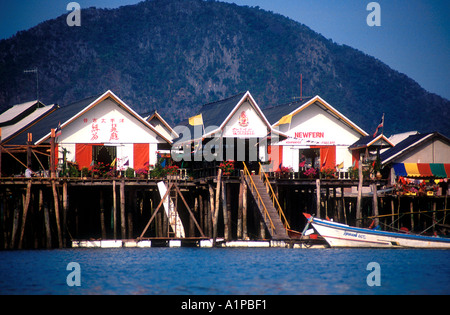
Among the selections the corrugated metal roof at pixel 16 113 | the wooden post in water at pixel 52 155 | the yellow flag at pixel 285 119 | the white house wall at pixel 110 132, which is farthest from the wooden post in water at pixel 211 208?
the corrugated metal roof at pixel 16 113

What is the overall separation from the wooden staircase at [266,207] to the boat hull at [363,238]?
2.23 m

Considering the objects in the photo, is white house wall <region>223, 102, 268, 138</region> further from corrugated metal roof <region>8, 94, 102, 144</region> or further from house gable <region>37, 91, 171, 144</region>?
corrugated metal roof <region>8, 94, 102, 144</region>

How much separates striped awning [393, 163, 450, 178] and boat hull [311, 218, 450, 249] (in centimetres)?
1453

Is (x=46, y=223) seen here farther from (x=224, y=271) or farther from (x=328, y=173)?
(x=328, y=173)

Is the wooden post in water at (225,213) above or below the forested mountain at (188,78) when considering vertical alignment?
below

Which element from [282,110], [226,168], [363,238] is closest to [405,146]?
[282,110]

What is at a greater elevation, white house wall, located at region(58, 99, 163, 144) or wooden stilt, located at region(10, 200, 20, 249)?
white house wall, located at region(58, 99, 163, 144)

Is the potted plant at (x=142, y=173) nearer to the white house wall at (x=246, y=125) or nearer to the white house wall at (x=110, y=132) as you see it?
the white house wall at (x=110, y=132)

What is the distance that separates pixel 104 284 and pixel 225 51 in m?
176

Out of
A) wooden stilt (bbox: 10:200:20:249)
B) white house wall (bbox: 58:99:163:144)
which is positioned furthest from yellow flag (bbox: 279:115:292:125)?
wooden stilt (bbox: 10:200:20:249)

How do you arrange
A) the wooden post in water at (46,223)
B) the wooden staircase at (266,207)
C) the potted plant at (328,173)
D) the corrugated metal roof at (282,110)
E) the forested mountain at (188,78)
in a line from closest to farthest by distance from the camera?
the wooden staircase at (266,207) → the wooden post in water at (46,223) → the potted plant at (328,173) → the corrugated metal roof at (282,110) → the forested mountain at (188,78)

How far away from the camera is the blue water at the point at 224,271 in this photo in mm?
25481

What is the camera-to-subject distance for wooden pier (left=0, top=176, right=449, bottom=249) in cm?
3706

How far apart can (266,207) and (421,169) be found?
20610 mm
